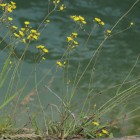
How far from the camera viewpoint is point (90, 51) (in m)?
4.80

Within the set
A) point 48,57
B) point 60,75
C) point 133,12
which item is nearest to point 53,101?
point 60,75

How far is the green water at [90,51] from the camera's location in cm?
400

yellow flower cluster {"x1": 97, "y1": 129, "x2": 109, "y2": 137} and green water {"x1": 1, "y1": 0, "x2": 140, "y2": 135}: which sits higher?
green water {"x1": 1, "y1": 0, "x2": 140, "y2": 135}

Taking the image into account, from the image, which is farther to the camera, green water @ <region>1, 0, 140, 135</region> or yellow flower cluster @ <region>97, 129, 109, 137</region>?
green water @ <region>1, 0, 140, 135</region>

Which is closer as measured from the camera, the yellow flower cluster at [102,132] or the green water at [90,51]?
the yellow flower cluster at [102,132]

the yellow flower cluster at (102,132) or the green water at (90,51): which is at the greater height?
the green water at (90,51)

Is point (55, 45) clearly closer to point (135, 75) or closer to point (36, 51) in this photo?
point (36, 51)

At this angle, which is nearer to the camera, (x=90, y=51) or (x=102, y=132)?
(x=102, y=132)

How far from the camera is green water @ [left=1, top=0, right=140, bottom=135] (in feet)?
13.1

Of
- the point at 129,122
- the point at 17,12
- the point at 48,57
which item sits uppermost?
the point at 17,12

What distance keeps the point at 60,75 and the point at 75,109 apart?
0.76m

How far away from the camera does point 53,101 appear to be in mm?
3859

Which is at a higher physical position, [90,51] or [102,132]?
[90,51]

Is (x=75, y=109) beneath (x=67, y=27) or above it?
beneath
